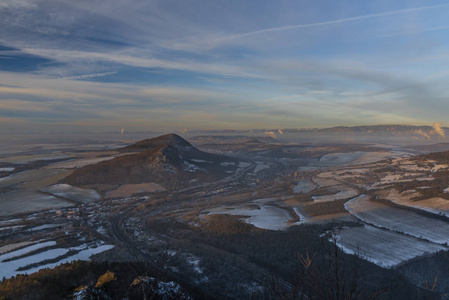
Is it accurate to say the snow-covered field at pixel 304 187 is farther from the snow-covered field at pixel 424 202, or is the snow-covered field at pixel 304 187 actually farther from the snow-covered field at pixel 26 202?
the snow-covered field at pixel 26 202

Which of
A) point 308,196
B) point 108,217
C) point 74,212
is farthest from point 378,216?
point 74,212

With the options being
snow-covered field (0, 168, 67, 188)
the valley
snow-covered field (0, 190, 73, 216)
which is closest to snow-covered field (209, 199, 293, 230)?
the valley

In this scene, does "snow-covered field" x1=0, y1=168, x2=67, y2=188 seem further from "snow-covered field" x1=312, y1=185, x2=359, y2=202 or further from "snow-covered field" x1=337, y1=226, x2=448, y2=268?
"snow-covered field" x1=337, y1=226, x2=448, y2=268

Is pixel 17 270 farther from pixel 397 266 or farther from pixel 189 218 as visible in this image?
pixel 397 266

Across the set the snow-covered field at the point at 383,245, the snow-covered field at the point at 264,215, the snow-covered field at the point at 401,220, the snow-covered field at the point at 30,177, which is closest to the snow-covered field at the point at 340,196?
the snow-covered field at the point at 401,220

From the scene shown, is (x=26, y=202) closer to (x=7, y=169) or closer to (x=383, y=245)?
(x=7, y=169)

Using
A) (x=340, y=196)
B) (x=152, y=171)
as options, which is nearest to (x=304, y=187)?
(x=340, y=196)
